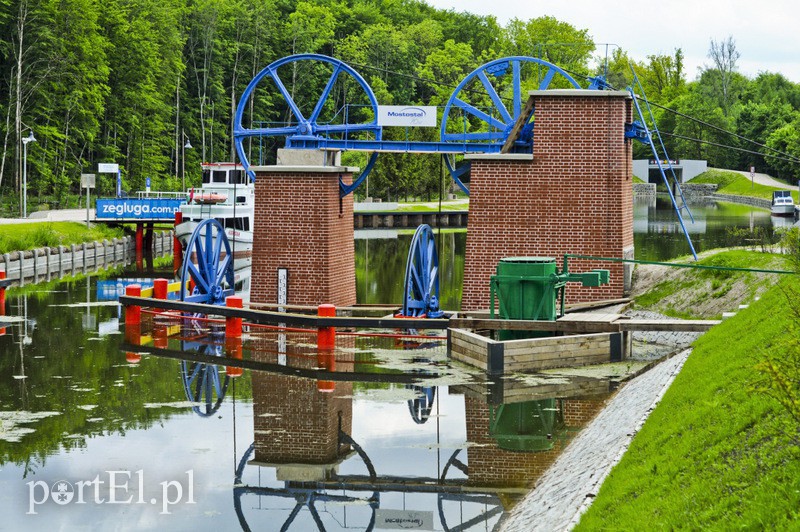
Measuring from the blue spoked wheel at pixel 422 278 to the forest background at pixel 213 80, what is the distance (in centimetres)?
1582

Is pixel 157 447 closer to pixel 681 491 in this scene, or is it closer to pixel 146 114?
pixel 681 491

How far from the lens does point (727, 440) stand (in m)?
10.3

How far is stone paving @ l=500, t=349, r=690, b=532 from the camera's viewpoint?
36.4ft

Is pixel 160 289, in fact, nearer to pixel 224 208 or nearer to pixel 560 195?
pixel 560 195

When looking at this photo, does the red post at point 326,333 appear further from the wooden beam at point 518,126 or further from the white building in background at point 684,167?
the white building in background at point 684,167

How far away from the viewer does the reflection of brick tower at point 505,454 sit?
47.2 feet

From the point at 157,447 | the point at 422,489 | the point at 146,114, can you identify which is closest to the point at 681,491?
the point at 422,489

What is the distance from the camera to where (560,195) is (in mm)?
26734

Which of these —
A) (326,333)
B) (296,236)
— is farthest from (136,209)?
(326,333)

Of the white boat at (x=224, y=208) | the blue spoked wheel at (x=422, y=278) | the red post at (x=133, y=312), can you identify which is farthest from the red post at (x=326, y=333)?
the white boat at (x=224, y=208)

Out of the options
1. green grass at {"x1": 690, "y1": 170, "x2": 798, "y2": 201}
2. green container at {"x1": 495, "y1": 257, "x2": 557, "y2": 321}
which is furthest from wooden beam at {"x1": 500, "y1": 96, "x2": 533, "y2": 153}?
green grass at {"x1": 690, "y1": 170, "x2": 798, "y2": 201}

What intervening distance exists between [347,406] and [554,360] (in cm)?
443

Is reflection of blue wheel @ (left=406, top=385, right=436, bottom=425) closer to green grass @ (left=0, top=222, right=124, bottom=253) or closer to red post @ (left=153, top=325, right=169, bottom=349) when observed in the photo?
red post @ (left=153, top=325, right=169, bottom=349)

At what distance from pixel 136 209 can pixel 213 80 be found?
4190 centimetres
